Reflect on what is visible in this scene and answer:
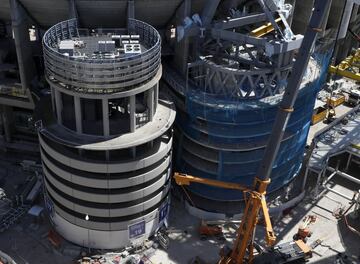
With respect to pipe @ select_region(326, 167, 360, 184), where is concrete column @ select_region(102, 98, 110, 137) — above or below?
above

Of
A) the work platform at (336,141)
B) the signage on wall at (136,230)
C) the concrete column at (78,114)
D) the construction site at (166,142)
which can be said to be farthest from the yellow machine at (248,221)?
the work platform at (336,141)

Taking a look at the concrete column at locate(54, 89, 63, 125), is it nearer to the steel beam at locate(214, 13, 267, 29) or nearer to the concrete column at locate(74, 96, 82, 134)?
the concrete column at locate(74, 96, 82, 134)

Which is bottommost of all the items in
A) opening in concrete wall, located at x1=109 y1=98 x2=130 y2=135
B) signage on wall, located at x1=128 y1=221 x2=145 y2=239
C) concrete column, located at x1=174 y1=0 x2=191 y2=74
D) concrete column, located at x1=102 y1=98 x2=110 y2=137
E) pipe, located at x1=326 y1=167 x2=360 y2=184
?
signage on wall, located at x1=128 y1=221 x2=145 y2=239

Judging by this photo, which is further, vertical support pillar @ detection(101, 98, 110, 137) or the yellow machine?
vertical support pillar @ detection(101, 98, 110, 137)

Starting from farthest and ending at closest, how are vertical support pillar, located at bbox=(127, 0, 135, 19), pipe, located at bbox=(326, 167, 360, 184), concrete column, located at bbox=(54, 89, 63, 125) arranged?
1. pipe, located at bbox=(326, 167, 360, 184)
2. vertical support pillar, located at bbox=(127, 0, 135, 19)
3. concrete column, located at bbox=(54, 89, 63, 125)

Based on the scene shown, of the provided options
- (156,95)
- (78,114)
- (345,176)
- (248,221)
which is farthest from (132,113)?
(345,176)

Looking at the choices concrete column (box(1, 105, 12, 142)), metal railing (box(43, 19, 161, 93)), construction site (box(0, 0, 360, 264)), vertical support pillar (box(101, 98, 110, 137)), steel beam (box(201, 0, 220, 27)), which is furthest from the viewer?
concrete column (box(1, 105, 12, 142))

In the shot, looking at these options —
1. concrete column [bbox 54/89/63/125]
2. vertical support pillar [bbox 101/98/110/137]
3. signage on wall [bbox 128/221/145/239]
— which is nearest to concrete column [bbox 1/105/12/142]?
concrete column [bbox 54/89/63/125]

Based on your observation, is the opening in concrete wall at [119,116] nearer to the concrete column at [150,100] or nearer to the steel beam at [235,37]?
the concrete column at [150,100]
